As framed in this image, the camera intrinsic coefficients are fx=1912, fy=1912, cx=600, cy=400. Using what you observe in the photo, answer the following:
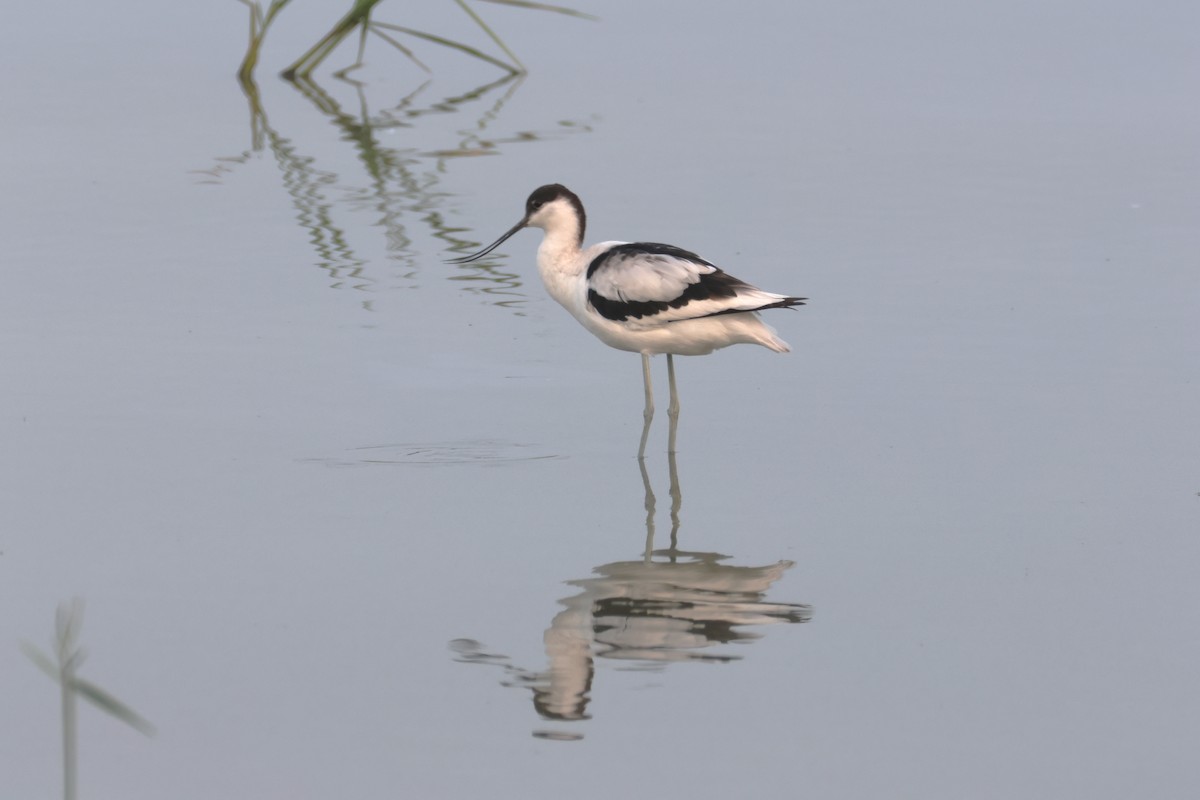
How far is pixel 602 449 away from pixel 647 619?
1.79 m

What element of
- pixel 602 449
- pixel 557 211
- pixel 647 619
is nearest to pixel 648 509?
pixel 602 449

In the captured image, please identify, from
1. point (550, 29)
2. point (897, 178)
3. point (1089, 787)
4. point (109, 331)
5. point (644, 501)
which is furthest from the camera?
point (550, 29)

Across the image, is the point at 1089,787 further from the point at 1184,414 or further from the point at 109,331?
the point at 109,331

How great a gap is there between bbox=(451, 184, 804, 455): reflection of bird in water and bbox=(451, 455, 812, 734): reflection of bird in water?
4.44 ft

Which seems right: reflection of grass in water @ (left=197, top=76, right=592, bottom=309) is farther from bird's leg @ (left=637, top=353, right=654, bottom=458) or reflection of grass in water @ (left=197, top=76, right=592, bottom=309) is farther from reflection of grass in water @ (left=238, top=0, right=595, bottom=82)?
bird's leg @ (left=637, top=353, right=654, bottom=458)

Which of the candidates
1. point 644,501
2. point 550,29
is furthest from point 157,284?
point 550,29

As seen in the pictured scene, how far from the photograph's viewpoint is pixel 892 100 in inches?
550

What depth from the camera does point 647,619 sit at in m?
5.96

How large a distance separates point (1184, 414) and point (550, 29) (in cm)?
1023

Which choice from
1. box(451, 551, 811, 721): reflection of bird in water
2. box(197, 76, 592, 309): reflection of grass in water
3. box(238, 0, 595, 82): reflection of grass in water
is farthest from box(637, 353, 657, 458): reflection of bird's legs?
box(238, 0, 595, 82): reflection of grass in water

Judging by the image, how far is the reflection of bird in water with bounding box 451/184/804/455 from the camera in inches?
305

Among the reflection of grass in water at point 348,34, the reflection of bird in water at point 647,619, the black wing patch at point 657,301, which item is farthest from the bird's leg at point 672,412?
the reflection of grass in water at point 348,34

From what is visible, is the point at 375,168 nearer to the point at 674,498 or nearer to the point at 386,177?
the point at 386,177

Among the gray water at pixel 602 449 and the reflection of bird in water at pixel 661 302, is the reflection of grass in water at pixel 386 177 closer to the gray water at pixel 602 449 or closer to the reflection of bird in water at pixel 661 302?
the gray water at pixel 602 449
